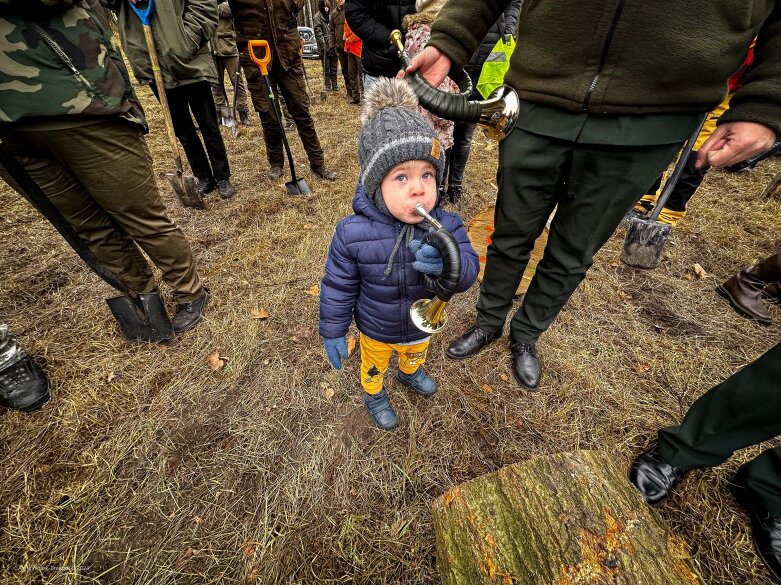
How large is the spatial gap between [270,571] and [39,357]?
2280mm

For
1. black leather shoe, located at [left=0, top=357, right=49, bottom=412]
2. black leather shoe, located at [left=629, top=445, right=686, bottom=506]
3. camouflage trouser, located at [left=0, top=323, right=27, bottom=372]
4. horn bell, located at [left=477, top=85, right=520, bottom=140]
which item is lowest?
black leather shoe, located at [left=629, top=445, right=686, bottom=506]

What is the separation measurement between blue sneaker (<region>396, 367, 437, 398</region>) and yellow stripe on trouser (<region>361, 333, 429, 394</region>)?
18 cm

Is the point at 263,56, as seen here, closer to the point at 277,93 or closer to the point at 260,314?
the point at 277,93

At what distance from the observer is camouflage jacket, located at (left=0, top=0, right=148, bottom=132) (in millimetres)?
1516

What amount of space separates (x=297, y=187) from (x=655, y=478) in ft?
15.1

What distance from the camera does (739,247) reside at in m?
3.78

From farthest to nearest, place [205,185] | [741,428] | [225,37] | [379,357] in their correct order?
[225,37] < [205,185] < [379,357] < [741,428]

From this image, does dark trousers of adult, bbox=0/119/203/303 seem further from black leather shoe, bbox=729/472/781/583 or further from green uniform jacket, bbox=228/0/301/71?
black leather shoe, bbox=729/472/781/583

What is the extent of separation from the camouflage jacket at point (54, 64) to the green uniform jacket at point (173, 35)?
161cm

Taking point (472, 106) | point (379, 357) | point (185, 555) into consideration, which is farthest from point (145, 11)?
point (185, 555)

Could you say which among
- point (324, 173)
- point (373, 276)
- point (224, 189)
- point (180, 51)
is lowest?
point (324, 173)

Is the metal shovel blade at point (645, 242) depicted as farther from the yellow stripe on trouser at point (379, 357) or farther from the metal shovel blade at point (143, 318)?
the metal shovel blade at point (143, 318)

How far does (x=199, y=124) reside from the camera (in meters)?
3.87

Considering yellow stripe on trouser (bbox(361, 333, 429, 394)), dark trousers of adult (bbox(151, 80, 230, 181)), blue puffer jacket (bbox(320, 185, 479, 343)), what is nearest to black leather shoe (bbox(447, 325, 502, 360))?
yellow stripe on trouser (bbox(361, 333, 429, 394))
